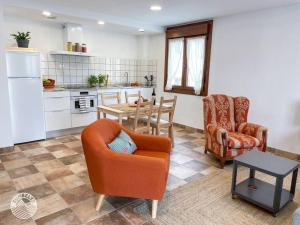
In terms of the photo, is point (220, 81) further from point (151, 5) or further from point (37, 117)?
point (37, 117)

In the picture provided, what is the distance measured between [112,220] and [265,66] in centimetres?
339

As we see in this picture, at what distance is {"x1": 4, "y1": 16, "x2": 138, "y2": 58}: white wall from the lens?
14.3 ft

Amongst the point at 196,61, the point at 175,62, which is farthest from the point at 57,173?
the point at 175,62

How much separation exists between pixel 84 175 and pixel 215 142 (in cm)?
190

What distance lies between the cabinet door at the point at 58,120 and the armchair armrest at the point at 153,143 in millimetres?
2394

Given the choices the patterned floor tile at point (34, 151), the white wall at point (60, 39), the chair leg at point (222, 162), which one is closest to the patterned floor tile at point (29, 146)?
the patterned floor tile at point (34, 151)

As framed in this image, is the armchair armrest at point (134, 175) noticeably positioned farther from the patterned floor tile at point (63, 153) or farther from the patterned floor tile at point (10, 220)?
the patterned floor tile at point (63, 153)

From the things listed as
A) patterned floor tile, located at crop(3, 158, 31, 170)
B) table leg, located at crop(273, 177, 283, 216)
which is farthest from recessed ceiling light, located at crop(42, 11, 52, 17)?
table leg, located at crop(273, 177, 283, 216)

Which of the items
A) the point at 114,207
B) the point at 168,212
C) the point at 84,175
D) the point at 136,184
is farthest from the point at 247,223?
the point at 84,175

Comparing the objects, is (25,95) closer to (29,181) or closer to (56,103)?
(56,103)

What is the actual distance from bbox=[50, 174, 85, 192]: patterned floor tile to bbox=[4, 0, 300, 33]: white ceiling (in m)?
2.68

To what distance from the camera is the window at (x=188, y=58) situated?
15.4 ft

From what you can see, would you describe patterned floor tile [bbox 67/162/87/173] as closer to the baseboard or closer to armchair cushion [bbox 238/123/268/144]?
the baseboard

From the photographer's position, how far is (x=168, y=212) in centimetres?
218
